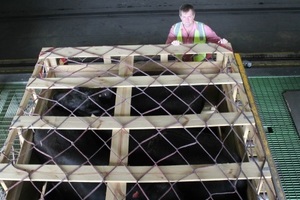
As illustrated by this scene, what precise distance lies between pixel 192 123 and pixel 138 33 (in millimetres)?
3691

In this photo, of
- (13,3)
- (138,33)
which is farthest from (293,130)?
(13,3)

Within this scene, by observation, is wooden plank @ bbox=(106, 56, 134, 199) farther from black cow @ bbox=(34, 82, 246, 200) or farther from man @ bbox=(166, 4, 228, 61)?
man @ bbox=(166, 4, 228, 61)

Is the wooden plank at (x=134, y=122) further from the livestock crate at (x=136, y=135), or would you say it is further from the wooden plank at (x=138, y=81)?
the wooden plank at (x=138, y=81)

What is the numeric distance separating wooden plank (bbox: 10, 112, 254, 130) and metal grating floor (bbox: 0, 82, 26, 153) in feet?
4.86

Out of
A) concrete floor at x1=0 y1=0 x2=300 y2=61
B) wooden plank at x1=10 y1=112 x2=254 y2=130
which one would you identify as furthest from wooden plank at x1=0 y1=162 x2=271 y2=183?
concrete floor at x1=0 y1=0 x2=300 y2=61

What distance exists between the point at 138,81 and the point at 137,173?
0.76 meters

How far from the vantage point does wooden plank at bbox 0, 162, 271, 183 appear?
194 centimetres

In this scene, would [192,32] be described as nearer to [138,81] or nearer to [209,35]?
[209,35]

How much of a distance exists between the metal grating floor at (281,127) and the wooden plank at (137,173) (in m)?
1.28

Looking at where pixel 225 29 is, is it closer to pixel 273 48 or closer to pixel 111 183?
pixel 273 48

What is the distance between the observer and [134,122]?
7.32 feet

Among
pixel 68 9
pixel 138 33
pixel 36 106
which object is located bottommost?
pixel 36 106

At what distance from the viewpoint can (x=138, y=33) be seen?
5.66 m

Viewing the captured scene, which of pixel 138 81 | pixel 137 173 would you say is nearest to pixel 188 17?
pixel 138 81
